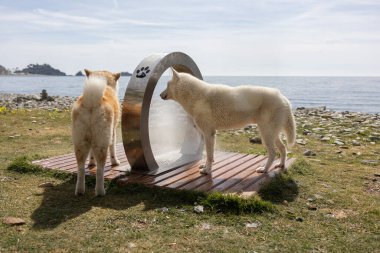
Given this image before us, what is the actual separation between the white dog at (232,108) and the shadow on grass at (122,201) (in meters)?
1.34

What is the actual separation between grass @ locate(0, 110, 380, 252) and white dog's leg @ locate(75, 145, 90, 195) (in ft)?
0.65

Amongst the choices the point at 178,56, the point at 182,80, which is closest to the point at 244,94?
the point at 182,80

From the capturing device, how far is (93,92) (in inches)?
220

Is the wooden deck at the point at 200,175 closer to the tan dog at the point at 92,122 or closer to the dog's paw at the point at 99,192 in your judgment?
the dog's paw at the point at 99,192

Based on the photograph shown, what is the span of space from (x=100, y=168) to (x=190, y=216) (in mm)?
1795

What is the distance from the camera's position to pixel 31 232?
15.3 feet

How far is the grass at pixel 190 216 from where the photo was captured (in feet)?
14.3

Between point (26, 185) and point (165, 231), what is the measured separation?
10.9ft

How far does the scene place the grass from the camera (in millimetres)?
4371

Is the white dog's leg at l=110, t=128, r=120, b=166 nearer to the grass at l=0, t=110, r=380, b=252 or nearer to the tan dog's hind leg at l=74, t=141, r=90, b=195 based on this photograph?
the grass at l=0, t=110, r=380, b=252

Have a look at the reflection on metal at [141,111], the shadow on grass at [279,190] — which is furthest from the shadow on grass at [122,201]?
the reflection on metal at [141,111]

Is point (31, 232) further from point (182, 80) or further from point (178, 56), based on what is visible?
point (178, 56)

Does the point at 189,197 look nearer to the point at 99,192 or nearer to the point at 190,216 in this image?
the point at 190,216

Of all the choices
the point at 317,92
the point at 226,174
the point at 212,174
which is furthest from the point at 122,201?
the point at 317,92
